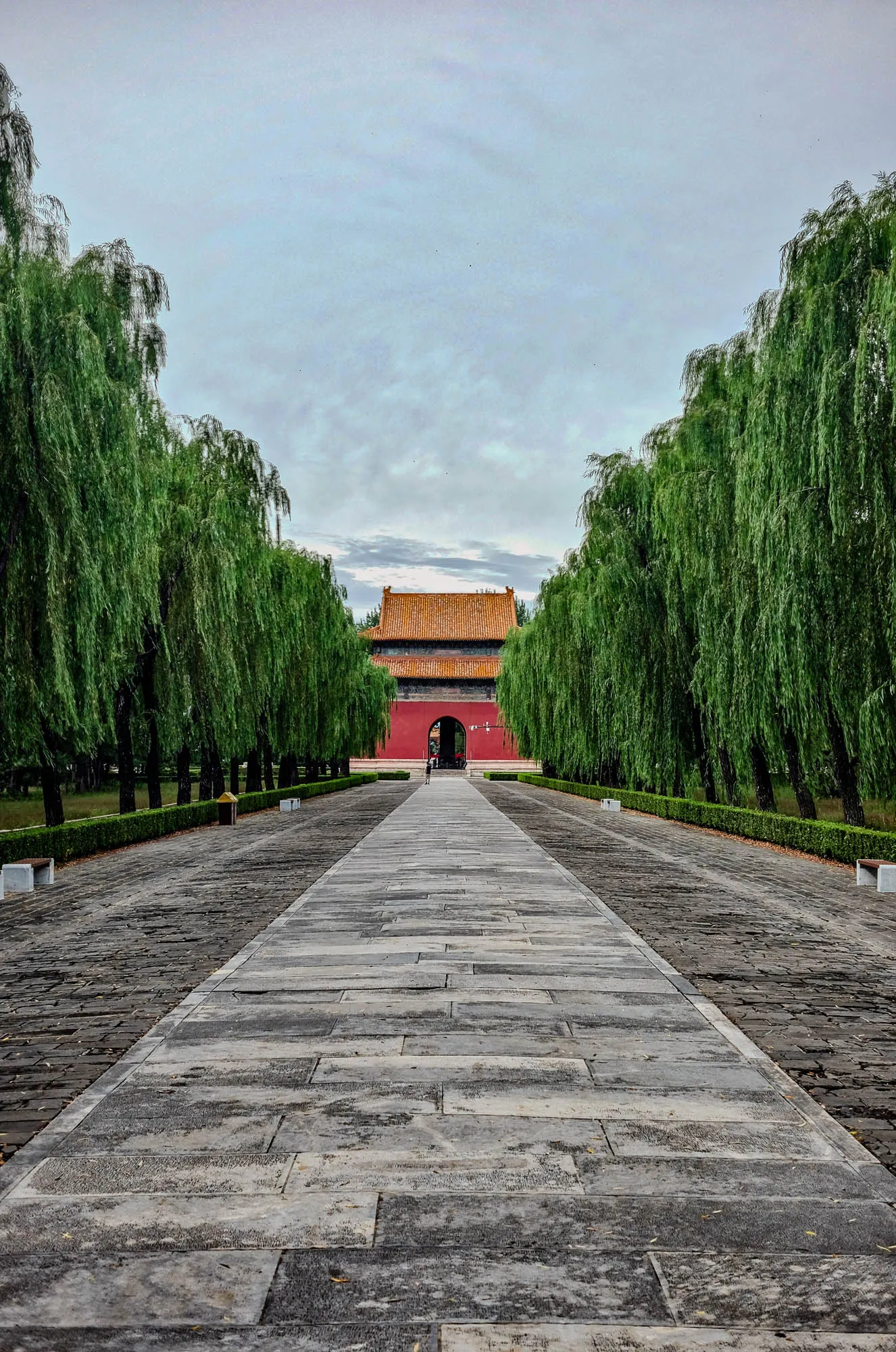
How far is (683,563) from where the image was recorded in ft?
56.7

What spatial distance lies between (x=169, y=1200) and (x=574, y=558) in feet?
81.5

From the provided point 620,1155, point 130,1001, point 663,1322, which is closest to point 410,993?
point 130,1001

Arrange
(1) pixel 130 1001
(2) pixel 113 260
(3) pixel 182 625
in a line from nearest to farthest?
(1) pixel 130 1001 < (2) pixel 113 260 < (3) pixel 182 625

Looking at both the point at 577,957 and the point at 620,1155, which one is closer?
the point at 620,1155

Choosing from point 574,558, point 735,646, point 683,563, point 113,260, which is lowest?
point 735,646

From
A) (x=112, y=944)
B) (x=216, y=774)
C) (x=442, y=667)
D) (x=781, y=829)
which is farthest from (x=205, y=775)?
(x=442, y=667)

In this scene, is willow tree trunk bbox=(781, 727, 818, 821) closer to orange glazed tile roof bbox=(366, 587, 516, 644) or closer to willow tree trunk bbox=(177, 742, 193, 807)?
willow tree trunk bbox=(177, 742, 193, 807)

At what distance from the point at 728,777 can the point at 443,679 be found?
40865mm

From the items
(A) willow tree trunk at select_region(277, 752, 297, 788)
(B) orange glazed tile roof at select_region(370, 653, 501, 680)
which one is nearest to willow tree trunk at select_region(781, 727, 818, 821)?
(A) willow tree trunk at select_region(277, 752, 297, 788)

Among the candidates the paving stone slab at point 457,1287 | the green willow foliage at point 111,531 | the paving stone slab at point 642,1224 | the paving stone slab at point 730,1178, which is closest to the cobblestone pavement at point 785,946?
the paving stone slab at point 730,1178

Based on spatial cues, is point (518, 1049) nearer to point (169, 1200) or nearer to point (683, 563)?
point (169, 1200)

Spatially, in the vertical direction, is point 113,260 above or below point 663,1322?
above

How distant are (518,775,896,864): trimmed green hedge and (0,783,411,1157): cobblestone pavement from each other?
21.0ft

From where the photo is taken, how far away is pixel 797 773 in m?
15.2
